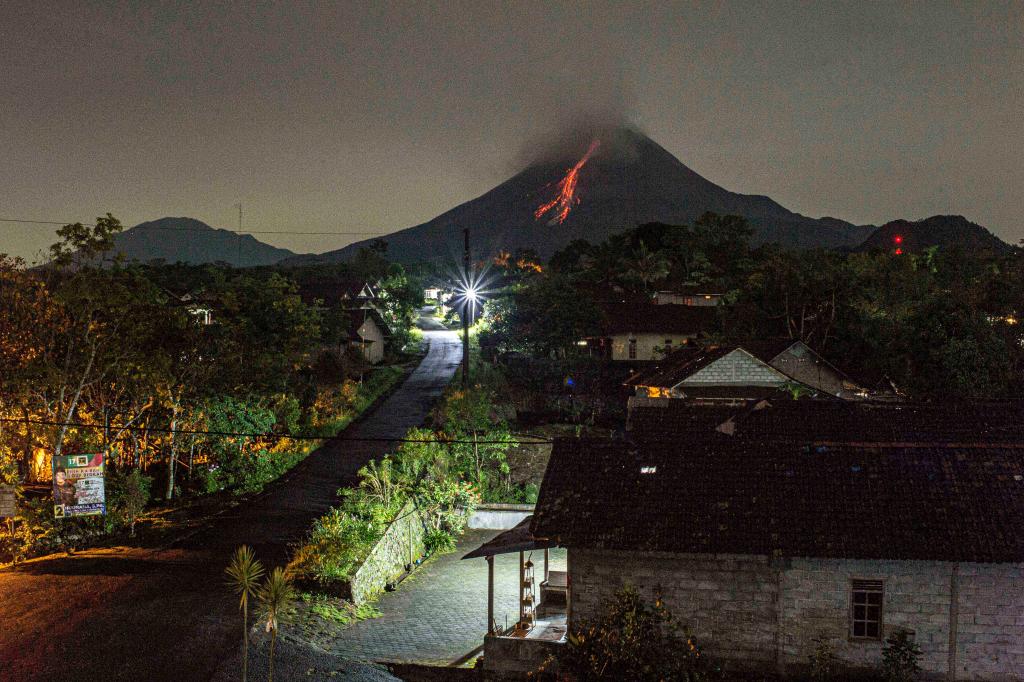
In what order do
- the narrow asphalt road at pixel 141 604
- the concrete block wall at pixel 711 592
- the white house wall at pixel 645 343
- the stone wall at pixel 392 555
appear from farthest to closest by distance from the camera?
the white house wall at pixel 645 343 → the stone wall at pixel 392 555 → the concrete block wall at pixel 711 592 → the narrow asphalt road at pixel 141 604

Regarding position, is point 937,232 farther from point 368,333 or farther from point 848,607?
point 848,607

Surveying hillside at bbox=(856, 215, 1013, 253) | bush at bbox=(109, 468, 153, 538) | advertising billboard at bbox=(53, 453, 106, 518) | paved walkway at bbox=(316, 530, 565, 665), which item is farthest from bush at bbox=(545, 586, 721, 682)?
hillside at bbox=(856, 215, 1013, 253)

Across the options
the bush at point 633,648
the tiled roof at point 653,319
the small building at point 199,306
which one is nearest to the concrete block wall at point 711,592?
the bush at point 633,648

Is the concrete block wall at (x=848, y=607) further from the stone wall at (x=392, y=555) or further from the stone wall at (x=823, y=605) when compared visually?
the stone wall at (x=392, y=555)

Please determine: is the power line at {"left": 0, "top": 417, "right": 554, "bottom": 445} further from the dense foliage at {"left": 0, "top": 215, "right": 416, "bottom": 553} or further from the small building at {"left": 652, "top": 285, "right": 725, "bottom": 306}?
the small building at {"left": 652, "top": 285, "right": 725, "bottom": 306}

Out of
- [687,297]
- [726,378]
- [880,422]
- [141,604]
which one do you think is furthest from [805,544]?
[687,297]
